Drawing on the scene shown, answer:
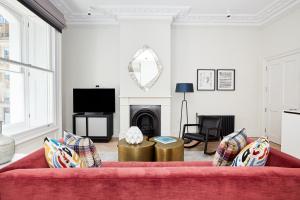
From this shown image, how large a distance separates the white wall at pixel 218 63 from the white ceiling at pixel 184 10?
27 centimetres

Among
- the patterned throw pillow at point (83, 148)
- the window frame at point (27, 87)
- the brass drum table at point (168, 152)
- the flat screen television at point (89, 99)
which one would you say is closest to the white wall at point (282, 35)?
the brass drum table at point (168, 152)

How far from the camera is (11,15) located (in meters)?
3.05

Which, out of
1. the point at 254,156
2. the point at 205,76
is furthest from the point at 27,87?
the point at 205,76

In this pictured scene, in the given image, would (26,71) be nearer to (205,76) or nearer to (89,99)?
(89,99)

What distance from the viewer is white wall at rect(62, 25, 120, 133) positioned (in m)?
4.93

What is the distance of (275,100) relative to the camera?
455 cm

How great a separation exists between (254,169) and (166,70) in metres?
3.73

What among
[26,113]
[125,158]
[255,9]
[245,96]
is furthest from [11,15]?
[245,96]

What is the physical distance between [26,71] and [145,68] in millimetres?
2466

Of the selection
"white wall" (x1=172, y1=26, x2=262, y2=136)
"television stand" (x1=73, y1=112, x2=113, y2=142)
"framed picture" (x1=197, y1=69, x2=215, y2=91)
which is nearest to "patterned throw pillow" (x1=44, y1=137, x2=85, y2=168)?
"television stand" (x1=73, y1=112, x2=113, y2=142)

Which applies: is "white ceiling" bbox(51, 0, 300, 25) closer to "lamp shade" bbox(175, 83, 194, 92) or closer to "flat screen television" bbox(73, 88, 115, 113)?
"lamp shade" bbox(175, 83, 194, 92)

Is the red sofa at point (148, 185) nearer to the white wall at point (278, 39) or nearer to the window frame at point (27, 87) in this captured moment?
the window frame at point (27, 87)

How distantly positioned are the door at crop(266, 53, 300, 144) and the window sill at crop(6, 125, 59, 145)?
4.75 metres

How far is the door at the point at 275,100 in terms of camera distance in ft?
14.5
